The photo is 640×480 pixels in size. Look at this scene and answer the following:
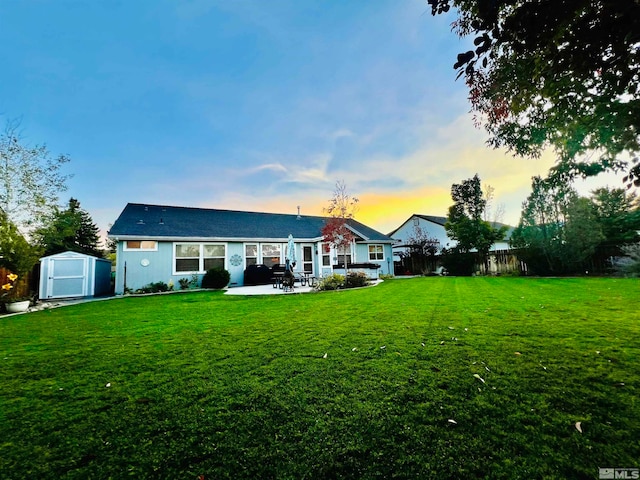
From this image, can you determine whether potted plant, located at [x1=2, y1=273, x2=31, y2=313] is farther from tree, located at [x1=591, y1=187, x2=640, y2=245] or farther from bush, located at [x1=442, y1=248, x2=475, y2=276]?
tree, located at [x1=591, y1=187, x2=640, y2=245]

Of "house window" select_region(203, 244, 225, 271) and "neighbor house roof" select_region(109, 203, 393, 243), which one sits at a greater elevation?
"neighbor house roof" select_region(109, 203, 393, 243)

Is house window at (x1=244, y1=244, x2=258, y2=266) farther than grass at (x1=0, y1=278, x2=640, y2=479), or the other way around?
house window at (x1=244, y1=244, x2=258, y2=266)

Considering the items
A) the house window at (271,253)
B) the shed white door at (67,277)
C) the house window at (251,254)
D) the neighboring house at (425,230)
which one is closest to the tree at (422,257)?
the neighboring house at (425,230)

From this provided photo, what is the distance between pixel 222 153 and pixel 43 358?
12182mm

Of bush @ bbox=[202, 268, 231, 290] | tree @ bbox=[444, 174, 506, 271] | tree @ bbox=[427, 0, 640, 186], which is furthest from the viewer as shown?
tree @ bbox=[444, 174, 506, 271]

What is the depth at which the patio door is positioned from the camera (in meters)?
20.0

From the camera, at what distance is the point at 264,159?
15.5 meters

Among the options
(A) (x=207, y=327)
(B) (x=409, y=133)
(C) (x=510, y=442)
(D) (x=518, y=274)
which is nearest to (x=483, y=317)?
(C) (x=510, y=442)

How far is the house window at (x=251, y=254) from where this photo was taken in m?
18.1

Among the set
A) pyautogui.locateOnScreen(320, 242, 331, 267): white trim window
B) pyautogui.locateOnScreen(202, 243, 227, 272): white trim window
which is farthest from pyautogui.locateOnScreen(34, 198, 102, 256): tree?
pyautogui.locateOnScreen(320, 242, 331, 267): white trim window

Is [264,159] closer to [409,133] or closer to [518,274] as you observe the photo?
[409,133]

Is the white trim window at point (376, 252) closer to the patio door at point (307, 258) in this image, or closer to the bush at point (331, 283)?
the patio door at point (307, 258)

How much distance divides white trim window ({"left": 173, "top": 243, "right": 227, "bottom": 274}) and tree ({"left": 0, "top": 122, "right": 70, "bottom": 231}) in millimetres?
7210

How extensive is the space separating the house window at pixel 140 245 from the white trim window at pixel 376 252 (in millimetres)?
15852
